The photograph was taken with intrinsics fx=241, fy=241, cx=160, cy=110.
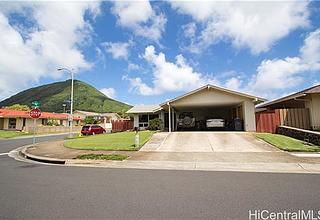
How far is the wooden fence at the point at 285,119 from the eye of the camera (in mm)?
19047

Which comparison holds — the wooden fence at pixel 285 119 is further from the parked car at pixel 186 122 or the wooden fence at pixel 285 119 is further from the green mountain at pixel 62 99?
the green mountain at pixel 62 99

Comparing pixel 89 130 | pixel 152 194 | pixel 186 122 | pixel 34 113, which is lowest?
pixel 152 194

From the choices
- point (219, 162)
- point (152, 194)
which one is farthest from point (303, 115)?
point (152, 194)

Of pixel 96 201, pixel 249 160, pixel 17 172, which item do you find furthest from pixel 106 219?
pixel 249 160

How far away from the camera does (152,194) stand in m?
5.66

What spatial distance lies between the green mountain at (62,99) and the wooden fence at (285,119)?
93.0 metres

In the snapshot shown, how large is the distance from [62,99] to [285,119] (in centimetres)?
12643

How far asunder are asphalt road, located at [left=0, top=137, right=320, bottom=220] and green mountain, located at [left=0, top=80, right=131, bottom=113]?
4065 inches

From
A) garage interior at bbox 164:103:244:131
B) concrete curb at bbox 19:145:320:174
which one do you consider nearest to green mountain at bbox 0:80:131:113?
garage interior at bbox 164:103:244:131

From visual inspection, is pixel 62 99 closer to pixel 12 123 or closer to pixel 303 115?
pixel 12 123

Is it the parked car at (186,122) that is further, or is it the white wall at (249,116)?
the parked car at (186,122)

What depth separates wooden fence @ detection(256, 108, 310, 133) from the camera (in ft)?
62.5

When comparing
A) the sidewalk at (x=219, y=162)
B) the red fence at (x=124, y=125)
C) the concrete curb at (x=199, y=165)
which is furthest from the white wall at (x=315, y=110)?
the red fence at (x=124, y=125)

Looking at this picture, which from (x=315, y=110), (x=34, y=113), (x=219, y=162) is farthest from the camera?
(x=315, y=110)
